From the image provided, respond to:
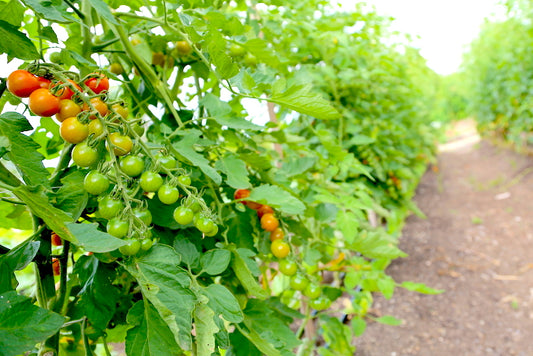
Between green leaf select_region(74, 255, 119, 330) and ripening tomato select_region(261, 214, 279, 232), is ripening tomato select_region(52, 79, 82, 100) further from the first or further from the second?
ripening tomato select_region(261, 214, 279, 232)

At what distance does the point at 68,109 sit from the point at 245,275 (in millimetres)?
382

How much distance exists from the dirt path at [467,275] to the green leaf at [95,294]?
5.87 feet

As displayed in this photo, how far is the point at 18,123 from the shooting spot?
1.66ft

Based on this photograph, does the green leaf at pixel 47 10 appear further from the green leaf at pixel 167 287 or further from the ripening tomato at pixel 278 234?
the ripening tomato at pixel 278 234

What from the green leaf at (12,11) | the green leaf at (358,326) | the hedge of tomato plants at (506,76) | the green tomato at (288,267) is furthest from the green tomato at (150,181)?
the hedge of tomato plants at (506,76)

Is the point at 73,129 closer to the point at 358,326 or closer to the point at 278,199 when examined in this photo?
the point at 278,199

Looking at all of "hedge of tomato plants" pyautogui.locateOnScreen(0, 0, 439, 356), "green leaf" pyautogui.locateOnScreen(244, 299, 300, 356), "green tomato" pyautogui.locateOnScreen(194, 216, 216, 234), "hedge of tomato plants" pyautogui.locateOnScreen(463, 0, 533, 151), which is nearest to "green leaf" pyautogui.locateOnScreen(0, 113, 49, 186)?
"hedge of tomato plants" pyautogui.locateOnScreen(0, 0, 439, 356)

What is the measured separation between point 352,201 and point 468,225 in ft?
11.1

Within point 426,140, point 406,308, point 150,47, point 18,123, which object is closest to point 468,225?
point 426,140

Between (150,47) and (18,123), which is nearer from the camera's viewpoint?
(18,123)

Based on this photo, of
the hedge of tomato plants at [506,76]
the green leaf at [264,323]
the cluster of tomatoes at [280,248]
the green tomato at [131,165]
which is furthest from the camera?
the hedge of tomato plants at [506,76]

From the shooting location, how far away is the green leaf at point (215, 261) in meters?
0.63

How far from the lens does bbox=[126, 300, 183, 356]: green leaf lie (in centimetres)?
50

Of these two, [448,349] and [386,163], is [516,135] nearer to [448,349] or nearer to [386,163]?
[386,163]
